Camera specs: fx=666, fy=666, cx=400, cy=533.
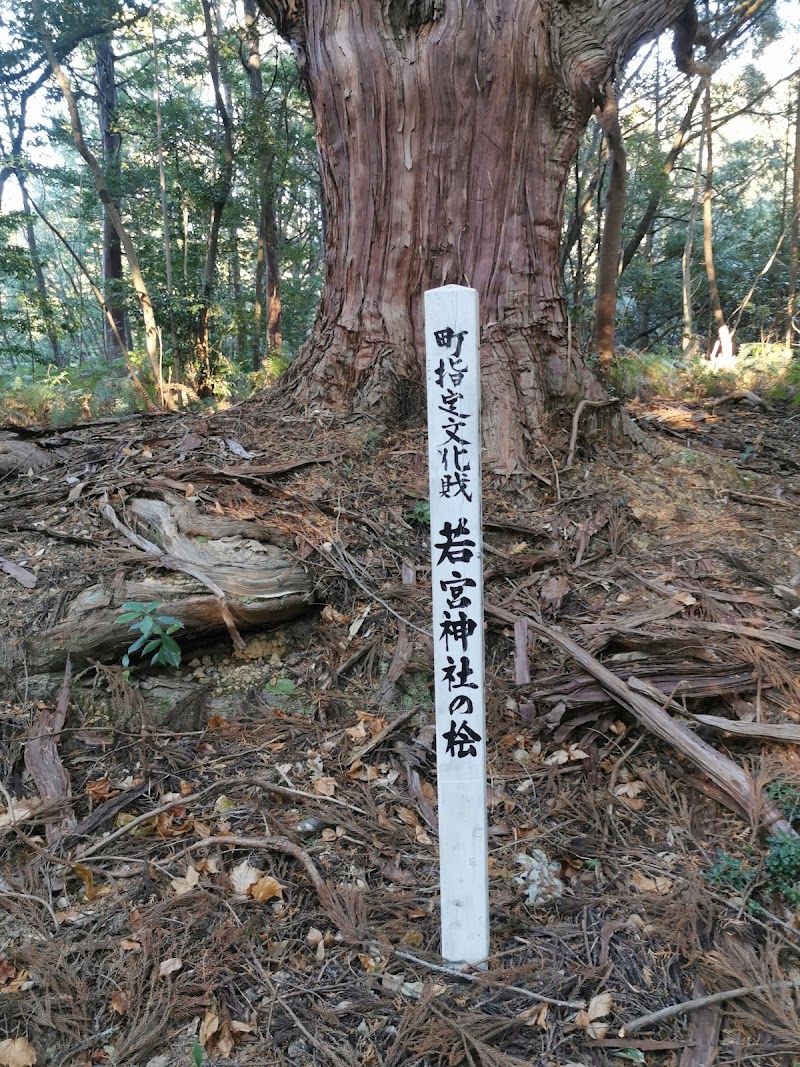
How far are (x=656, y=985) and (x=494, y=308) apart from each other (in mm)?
3857

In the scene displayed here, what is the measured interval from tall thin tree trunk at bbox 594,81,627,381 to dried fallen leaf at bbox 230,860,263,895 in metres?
6.88

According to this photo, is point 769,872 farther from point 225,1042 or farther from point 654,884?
point 225,1042

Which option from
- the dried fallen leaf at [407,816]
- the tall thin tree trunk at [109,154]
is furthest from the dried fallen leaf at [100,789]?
the tall thin tree trunk at [109,154]

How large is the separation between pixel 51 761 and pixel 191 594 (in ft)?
3.01

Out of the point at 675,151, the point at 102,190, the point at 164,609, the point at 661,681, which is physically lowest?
the point at 661,681

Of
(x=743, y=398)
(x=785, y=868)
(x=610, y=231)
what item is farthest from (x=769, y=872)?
(x=610, y=231)

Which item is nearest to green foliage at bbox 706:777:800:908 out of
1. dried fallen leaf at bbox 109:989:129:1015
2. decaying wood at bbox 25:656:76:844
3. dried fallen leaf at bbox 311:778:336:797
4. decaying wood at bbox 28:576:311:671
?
dried fallen leaf at bbox 311:778:336:797

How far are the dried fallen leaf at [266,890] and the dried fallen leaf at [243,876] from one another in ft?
0.09

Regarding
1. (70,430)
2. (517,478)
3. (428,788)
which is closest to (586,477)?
(517,478)

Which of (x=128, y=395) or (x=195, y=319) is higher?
(x=195, y=319)

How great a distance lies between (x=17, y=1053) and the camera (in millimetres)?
1880

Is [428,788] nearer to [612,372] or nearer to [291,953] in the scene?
[291,953]

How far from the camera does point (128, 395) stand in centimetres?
816

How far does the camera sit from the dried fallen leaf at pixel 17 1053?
1.86 m
